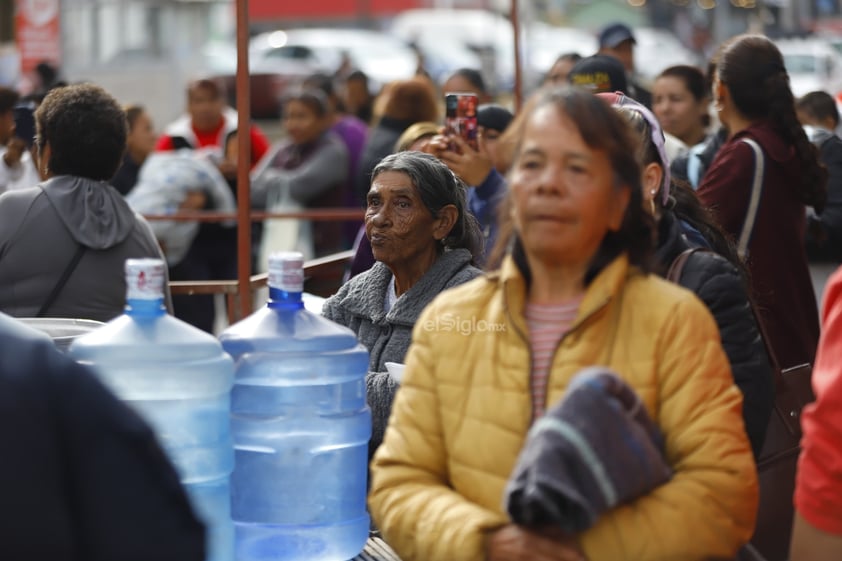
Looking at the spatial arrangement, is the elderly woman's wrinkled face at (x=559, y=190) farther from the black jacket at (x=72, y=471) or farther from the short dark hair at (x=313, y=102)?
the short dark hair at (x=313, y=102)

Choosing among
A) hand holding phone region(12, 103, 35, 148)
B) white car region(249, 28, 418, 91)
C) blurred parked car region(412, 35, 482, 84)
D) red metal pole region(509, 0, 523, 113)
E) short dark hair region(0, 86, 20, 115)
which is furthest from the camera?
blurred parked car region(412, 35, 482, 84)

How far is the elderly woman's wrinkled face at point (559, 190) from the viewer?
2867 mm

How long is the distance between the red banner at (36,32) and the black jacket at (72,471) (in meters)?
14.1

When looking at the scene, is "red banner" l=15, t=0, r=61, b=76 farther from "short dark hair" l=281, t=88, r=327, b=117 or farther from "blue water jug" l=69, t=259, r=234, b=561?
"blue water jug" l=69, t=259, r=234, b=561

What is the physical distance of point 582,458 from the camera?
259cm

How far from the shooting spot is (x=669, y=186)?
4004mm

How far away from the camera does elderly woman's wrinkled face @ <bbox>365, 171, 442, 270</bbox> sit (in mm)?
4453

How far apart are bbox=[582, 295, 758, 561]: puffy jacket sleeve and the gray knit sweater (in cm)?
142

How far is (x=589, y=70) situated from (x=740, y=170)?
1237mm

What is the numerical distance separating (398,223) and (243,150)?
1122 mm

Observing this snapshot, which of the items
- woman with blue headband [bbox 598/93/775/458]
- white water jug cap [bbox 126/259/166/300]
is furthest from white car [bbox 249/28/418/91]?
white water jug cap [bbox 126/259/166/300]

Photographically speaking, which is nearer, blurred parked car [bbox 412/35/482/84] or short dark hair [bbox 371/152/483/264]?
short dark hair [bbox 371/152/483/264]

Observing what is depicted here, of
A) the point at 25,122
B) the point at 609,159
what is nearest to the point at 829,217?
the point at 609,159

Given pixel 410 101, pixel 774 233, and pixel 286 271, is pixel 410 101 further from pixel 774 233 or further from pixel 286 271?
pixel 286 271
